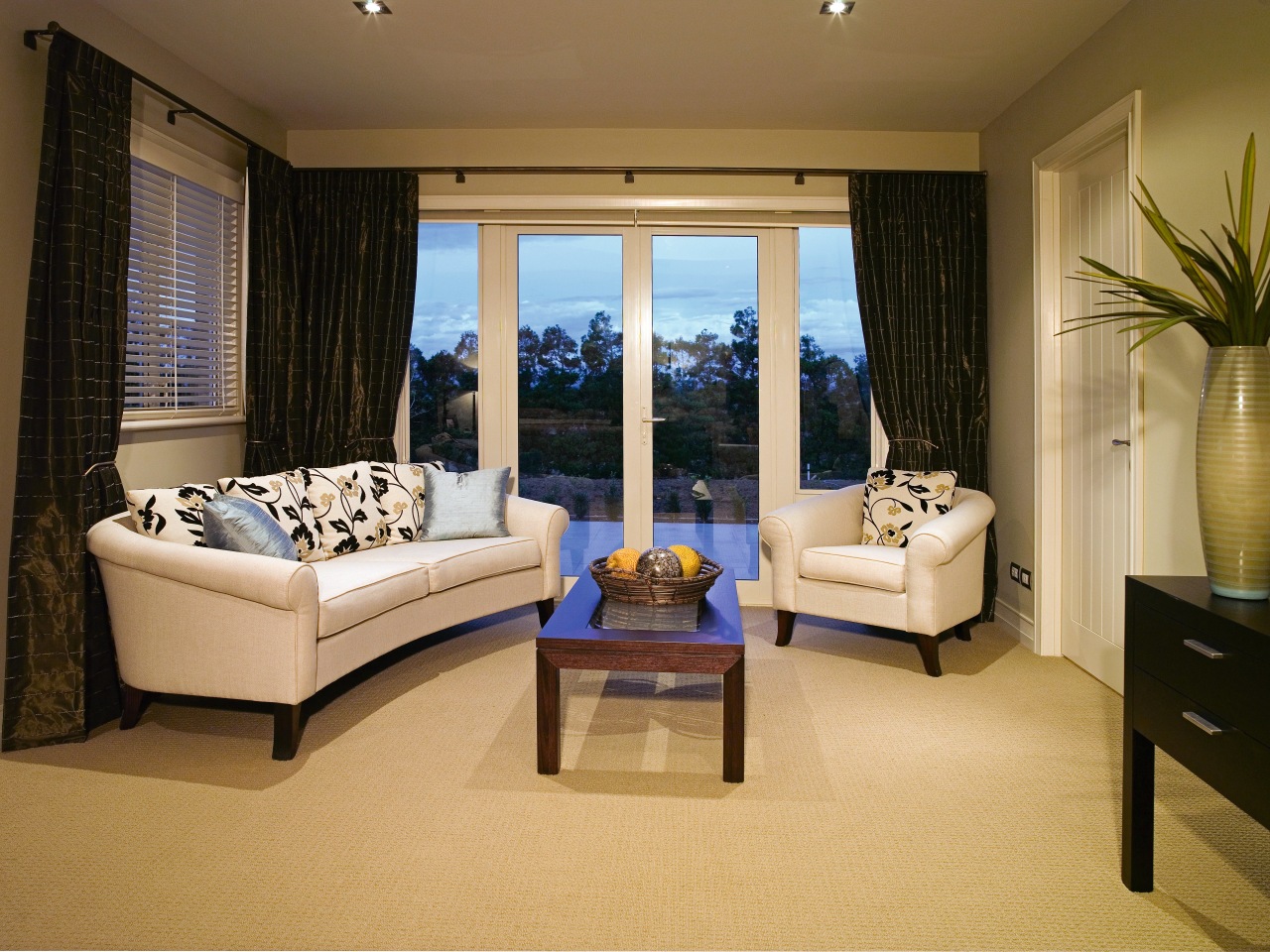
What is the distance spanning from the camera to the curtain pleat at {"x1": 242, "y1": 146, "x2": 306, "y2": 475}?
4336 millimetres

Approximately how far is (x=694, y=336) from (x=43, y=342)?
312 cm

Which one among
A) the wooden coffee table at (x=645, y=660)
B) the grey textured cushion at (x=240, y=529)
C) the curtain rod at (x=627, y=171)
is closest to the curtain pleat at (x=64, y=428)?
A: the grey textured cushion at (x=240, y=529)

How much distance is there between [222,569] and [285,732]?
22.0 inches

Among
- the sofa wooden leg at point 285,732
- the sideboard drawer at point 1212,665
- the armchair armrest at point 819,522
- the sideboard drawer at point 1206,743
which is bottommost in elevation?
the sofa wooden leg at point 285,732

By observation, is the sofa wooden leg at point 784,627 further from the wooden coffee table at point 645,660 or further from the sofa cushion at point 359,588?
the sofa cushion at point 359,588

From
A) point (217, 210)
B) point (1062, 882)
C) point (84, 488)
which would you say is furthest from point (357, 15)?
point (1062, 882)

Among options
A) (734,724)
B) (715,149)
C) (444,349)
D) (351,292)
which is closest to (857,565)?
(734,724)

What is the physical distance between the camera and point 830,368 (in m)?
4.96

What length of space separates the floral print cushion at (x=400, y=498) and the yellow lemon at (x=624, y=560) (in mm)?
1587

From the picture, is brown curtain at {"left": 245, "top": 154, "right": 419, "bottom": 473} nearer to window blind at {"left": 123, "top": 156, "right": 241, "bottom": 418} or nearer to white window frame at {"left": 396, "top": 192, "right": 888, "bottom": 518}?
white window frame at {"left": 396, "top": 192, "right": 888, "bottom": 518}

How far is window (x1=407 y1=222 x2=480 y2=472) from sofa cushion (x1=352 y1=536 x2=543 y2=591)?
99cm

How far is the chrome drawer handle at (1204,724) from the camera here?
1752mm

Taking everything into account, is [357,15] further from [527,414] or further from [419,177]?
[527,414]

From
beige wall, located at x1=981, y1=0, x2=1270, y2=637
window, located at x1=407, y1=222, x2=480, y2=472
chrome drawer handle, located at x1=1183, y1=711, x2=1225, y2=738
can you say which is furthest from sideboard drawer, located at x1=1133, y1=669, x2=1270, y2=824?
window, located at x1=407, y1=222, x2=480, y2=472
